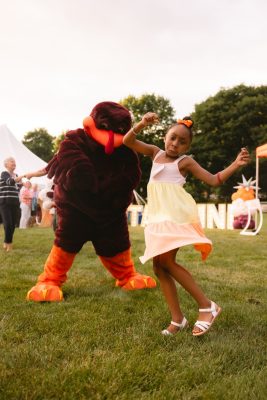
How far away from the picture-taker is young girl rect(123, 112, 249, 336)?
2988 mm

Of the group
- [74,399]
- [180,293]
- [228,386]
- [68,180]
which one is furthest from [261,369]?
[68,180]

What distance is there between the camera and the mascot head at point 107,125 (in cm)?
408

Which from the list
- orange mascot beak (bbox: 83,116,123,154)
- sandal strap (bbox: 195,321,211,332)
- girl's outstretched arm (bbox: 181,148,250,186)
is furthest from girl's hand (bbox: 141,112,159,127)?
sandal strap (bbox: 195,321,211,332)

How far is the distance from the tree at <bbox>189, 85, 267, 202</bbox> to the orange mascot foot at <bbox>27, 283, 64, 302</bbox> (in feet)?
99.8

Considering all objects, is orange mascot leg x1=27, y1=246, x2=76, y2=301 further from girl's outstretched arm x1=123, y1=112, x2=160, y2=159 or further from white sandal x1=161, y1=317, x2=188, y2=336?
girl's outstretched arm x1=123, y1=112, x2=160, y2=159

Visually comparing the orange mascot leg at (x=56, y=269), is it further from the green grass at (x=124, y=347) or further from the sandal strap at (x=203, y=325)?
the sandal strap at (x=203, y=325)

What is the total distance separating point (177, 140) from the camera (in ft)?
10.2

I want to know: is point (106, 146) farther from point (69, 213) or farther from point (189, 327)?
point (189, 327)

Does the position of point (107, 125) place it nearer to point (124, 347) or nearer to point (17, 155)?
point (124, 347)

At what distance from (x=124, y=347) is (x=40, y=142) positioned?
54.4 metres

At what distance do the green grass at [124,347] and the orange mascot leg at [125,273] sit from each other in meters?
0.15

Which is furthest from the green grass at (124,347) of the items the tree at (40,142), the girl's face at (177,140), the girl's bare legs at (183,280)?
the tree at (40,142)

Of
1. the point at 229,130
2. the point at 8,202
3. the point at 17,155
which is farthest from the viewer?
the point at 229,130

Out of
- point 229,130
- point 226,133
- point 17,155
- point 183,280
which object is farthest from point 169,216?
point 229,130
